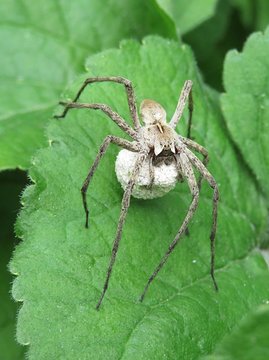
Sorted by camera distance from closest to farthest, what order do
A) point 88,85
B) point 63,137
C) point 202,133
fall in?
point 63,137 → point 88,85 → point 202,133

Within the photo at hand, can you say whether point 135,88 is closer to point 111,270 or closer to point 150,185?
point 150,185

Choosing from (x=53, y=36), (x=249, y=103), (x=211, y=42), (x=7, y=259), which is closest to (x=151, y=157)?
(x=249, y=103)

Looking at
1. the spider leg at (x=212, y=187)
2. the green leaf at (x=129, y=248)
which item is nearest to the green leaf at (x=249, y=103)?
the green leaf at (x=129, y=248)

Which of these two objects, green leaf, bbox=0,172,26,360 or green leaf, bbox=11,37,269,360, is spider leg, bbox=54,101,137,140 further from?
green leaf, bbox=0,172,26,360

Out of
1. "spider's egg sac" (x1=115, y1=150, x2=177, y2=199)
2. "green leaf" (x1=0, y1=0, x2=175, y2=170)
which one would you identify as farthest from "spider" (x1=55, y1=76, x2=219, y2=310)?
"green leaf" (x1=0, y1=0, x2=175, y2=170)

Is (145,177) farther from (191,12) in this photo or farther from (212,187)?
(191,12)

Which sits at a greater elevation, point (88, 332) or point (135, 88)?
point (135, 88)

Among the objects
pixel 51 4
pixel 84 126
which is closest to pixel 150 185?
pixel 84 126

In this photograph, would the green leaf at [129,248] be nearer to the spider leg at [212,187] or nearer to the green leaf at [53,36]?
the spider leg at [212,187]
